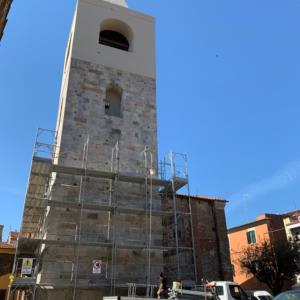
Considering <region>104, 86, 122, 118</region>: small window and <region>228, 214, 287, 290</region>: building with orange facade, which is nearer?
<region>104, 86, 122, 118</region>: small window

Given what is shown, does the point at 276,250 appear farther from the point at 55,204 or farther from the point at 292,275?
the point at 55,204

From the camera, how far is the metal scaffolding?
1219 cm

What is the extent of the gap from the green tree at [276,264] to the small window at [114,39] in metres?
16.8

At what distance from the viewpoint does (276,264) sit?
2370cm

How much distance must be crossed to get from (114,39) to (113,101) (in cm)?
415

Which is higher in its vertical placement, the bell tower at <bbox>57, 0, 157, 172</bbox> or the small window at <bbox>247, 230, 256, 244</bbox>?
the bell tower at <bbox>57, 0, 157, 172</bbox>

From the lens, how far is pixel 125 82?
56.2 ft

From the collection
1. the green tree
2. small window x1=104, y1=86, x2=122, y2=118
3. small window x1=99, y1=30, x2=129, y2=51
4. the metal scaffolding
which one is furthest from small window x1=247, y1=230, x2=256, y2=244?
small window x1=99, y1=30, x2=129, y2=51

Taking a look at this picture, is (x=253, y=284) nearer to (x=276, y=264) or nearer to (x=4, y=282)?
(x=276, y=264)

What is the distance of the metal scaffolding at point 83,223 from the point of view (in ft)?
40.0

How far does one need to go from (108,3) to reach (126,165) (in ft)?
30.2

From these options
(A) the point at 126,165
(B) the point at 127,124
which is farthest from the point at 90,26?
(A) the point at 126,165

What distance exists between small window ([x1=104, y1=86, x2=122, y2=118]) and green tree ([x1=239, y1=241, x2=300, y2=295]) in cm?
1532

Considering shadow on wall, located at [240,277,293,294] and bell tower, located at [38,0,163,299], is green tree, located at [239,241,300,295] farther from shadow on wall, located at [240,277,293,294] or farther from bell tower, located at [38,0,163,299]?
bell tower, located at [38,0,163,299]
